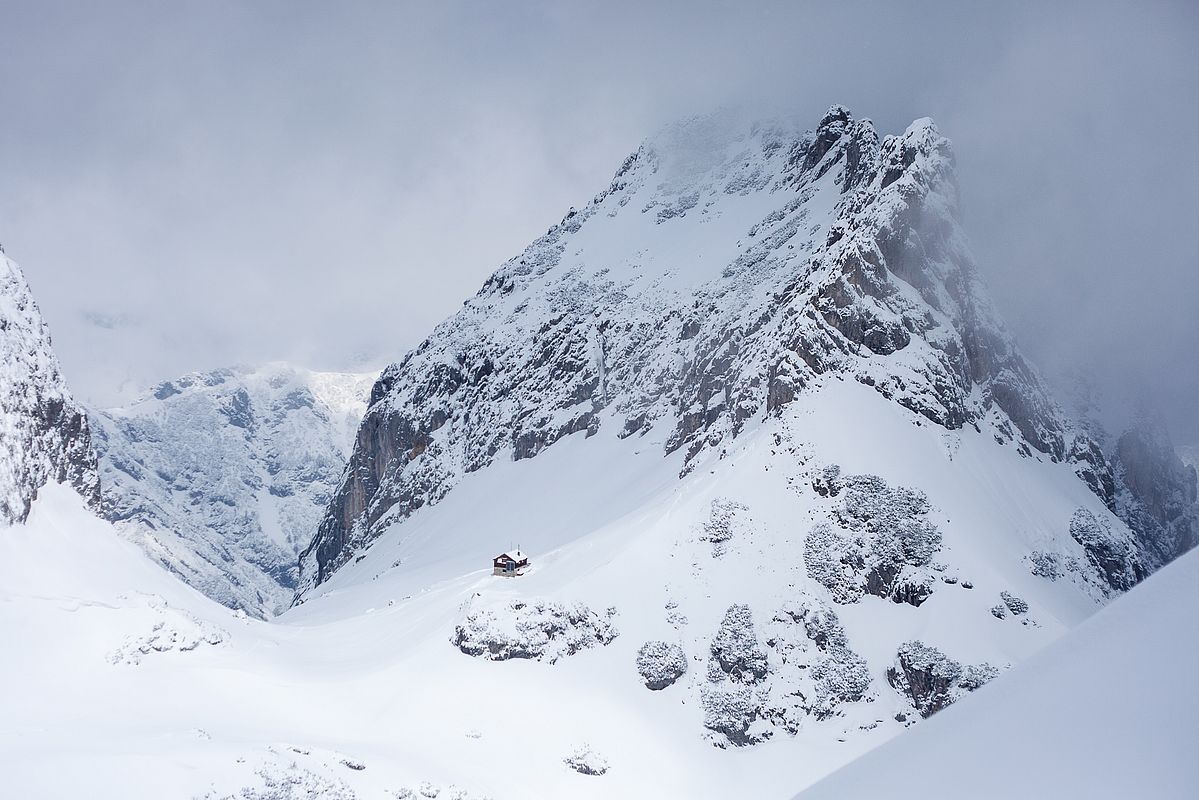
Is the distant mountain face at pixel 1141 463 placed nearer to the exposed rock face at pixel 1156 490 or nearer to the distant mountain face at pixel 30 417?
the exposed rock face at pixel 1156 490

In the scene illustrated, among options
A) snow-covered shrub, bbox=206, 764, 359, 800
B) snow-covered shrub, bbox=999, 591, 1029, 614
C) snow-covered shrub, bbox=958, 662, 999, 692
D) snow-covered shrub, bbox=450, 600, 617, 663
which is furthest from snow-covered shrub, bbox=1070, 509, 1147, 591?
snow-covered shrub, bbox=206, 764, 359, 800

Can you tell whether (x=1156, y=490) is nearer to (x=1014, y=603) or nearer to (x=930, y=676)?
(x=1014, y=603)

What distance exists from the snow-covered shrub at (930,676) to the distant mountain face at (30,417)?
65.7 metres

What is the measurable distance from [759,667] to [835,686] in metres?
5.69

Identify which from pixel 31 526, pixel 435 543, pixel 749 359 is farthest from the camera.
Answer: pixel 435 543

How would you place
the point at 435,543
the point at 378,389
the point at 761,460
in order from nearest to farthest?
the point at 761,460 → the point at 435,543 → the point at 378,389

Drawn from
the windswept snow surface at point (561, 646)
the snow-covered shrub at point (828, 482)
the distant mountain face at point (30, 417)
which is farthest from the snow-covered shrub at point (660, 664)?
the distant mountain face at point (30, 417)

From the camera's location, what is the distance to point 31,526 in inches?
2559

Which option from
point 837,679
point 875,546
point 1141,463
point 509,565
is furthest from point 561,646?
point 1141,463

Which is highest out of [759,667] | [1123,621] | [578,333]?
[578,333]

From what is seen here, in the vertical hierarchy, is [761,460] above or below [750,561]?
above

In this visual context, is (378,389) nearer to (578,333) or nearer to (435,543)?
(578,333)

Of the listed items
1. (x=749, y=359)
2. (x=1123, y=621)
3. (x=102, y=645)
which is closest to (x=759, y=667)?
(x=749, y=359)

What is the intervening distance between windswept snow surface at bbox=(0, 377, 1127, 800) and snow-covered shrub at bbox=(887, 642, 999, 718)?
92cm
